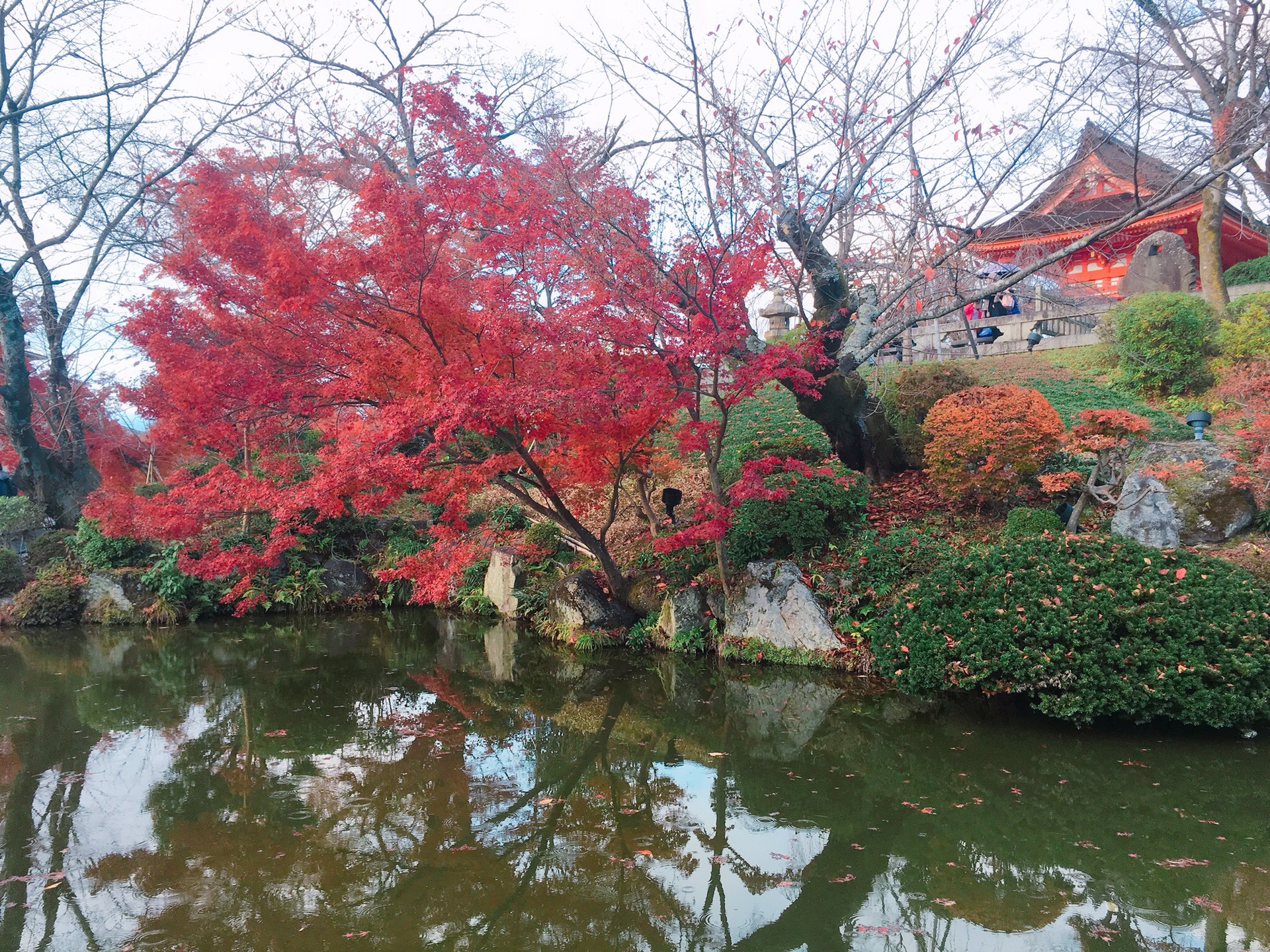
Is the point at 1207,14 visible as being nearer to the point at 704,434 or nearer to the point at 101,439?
the point at 704,434

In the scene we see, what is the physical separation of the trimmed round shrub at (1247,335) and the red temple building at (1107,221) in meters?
1.99

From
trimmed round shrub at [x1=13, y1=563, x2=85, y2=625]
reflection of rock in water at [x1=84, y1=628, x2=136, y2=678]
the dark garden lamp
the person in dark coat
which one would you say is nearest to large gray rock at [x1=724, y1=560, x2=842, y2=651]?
the person in dark coat

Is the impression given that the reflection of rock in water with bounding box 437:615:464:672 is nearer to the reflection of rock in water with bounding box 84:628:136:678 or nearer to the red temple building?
the reflection of rock in water with bounding box 84:628:136:678

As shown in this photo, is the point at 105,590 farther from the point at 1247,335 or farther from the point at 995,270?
the point at 1247,335

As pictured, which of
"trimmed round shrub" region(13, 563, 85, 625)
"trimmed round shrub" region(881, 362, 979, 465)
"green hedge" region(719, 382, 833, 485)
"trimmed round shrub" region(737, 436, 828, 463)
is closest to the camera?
"trimmed round shrub" region(737, 436, 828, 463)

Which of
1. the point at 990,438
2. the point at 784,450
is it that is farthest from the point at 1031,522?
the point at 784,450

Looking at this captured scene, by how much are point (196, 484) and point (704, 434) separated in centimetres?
767

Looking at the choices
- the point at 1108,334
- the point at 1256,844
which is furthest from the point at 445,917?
the point at 1108,334

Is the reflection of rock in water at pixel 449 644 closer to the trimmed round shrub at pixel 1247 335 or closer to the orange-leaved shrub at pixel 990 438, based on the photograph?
the orange-leaved shrub at pixel 990 438

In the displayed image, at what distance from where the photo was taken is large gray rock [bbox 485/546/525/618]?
1041cm

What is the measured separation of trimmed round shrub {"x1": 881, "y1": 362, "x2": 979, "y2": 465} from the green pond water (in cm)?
380

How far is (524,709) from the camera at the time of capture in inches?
269

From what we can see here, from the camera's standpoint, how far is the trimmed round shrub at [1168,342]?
1057 centimetres

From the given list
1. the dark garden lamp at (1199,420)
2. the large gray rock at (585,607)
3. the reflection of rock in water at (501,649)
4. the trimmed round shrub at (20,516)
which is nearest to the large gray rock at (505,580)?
the reflection of rock in water at (501,649)
